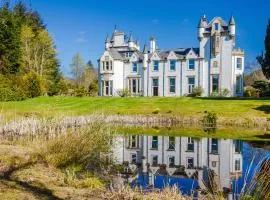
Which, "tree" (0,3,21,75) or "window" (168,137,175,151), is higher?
"tree" (0,3,21,75)

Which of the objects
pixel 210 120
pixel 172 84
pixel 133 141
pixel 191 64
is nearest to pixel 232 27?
pixel 191 64

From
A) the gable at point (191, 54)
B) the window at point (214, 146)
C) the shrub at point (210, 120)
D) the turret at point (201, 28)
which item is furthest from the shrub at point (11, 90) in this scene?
the window at point (214, 146)

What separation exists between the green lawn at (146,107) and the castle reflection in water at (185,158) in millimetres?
9430

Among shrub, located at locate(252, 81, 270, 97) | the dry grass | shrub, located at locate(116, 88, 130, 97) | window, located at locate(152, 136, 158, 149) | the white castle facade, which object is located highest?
the white castle facade

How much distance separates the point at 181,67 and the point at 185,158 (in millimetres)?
37752

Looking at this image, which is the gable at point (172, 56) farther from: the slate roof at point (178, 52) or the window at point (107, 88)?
the window at point (107, 88)

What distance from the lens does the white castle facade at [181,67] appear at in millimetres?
51844

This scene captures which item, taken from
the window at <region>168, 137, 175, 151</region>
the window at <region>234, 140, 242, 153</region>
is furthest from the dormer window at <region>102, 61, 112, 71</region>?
the window at <region>234, 140, 242, 153</region>

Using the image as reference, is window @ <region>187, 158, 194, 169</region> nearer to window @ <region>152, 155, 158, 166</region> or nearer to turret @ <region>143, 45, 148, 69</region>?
window @ <region>152, 155, 158, 166</region>

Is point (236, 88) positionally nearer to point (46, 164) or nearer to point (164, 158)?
point (164, 158)

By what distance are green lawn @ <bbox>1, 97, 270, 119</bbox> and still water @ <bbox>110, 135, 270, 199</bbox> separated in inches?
396

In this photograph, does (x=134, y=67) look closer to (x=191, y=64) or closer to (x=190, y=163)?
(x=191, y=64)

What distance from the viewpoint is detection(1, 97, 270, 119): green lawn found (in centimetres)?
3409

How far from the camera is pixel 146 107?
129 feet
